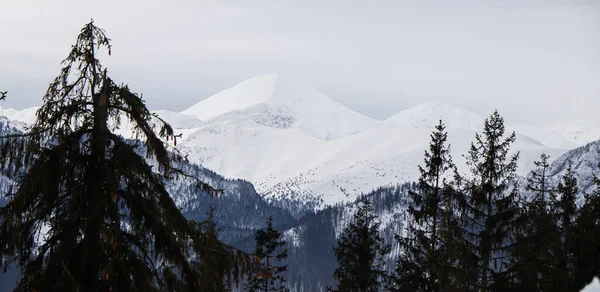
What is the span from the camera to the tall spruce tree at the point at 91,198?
818 cm

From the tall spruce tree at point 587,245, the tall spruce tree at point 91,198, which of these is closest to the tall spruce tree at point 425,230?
the tall spruce tree at point 587,245

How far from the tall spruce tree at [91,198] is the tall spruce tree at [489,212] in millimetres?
16571

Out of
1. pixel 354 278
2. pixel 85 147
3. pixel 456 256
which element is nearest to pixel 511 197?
pixel 456 256

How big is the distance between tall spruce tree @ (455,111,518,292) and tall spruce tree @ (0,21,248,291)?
652 inches

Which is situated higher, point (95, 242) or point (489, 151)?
point (489, 151)

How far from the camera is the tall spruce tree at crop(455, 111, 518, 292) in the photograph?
23641 mm

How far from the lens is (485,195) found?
2508 centimetres

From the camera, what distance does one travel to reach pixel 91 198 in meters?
8.39

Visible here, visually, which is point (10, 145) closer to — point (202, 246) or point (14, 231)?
point (14, 231)

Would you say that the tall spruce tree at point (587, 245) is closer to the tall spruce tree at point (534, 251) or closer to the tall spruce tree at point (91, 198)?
the tall spruce tree at point (534, 251)

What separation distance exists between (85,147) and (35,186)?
0.89 meters

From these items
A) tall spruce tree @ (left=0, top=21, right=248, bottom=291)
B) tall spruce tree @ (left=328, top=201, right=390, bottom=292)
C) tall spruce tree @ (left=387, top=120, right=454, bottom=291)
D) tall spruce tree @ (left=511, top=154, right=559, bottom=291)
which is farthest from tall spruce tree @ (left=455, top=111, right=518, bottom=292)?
tall spruce tree @ (left=0, top=21, right=248, bottom=291)

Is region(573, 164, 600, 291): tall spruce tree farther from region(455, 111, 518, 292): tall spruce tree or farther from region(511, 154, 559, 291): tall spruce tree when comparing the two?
region(455, 111, 518, 292): tall spruce tree

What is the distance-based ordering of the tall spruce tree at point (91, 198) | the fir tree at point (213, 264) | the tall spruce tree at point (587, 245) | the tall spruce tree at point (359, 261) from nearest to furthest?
the tall spruce tree at point (91, 198)
the fir tree at point (213, 264)
the tall spruce tree at point (587, 245)
the tall spruce tree at point (359, 261)
